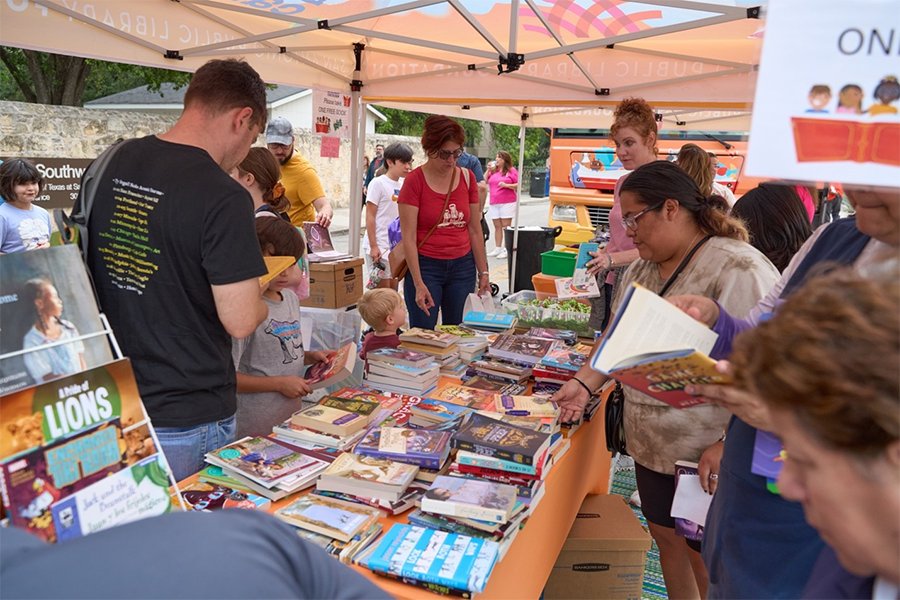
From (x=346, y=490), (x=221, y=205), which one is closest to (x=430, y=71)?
(x=221, y=205)

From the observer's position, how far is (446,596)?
4.69ft

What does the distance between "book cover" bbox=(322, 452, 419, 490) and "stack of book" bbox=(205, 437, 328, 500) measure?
75 mm

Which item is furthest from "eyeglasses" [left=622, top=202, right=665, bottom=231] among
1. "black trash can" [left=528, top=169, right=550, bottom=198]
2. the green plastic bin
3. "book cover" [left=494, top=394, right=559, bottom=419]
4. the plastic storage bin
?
"black trash can" [left=528, top=169, right=550, bottom=198]

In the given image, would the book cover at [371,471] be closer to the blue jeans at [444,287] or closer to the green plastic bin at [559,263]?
the blue jeans at [444,287]

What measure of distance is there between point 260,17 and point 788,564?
4155mm

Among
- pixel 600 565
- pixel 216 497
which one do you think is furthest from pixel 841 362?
pixel 600 565

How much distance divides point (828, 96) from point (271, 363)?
2.06 m

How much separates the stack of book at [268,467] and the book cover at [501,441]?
1.42ft

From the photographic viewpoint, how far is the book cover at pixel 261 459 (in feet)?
5.94

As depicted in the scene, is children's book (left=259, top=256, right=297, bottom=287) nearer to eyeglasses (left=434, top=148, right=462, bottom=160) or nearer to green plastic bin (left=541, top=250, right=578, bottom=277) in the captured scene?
eyeglasses (left=434, top=148, right=462, bottom=160)

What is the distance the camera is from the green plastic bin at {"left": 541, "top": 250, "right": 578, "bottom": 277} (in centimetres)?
619

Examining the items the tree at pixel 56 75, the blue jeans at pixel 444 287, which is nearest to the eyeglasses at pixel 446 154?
the blue jeans at pixel 444 287

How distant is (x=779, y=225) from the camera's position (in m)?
2.92

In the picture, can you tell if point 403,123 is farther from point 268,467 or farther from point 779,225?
point 268,467
